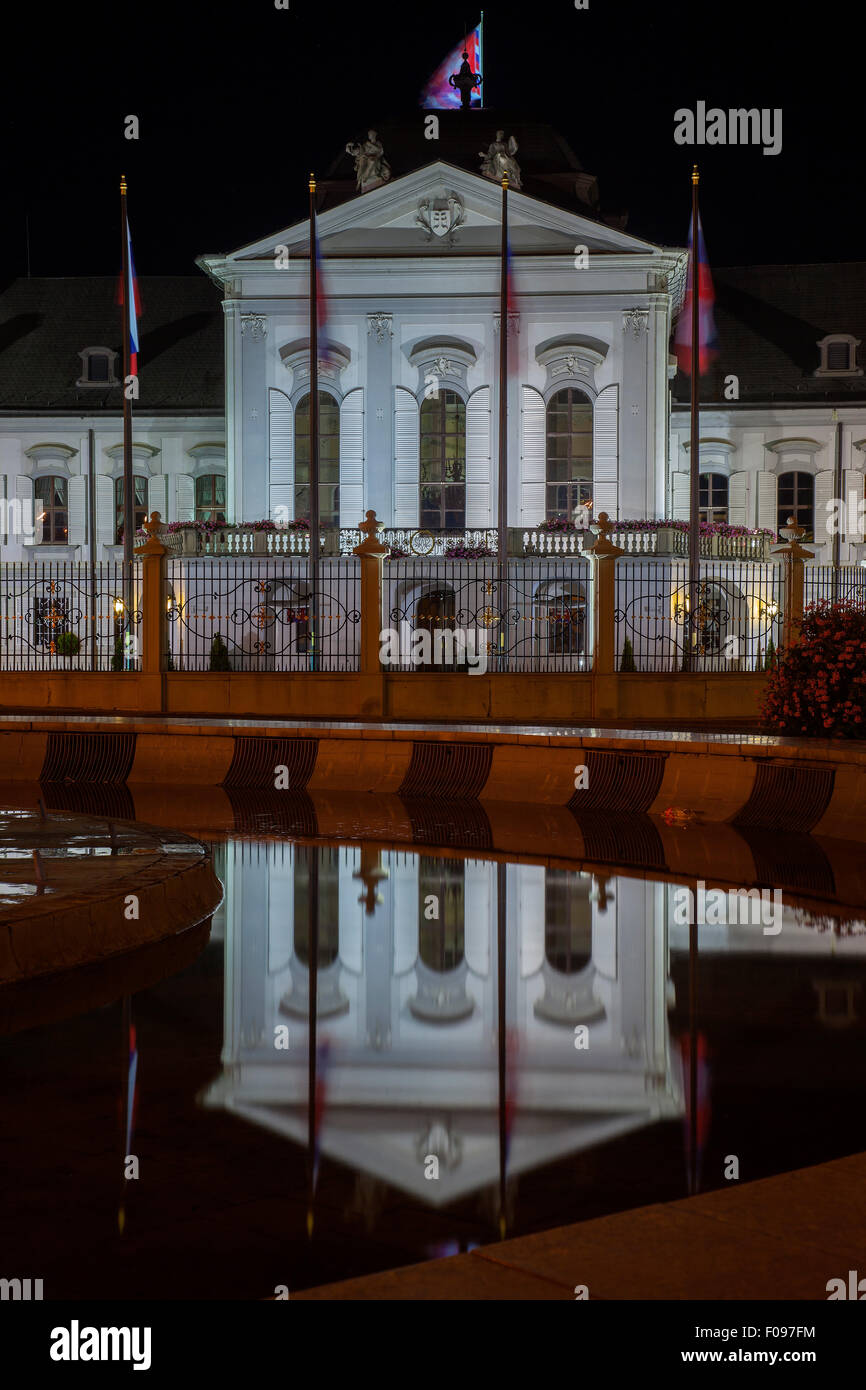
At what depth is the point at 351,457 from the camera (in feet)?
121

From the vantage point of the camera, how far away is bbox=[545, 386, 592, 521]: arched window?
36.7 metres

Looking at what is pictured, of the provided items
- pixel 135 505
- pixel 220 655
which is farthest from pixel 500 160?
pixel 220 655

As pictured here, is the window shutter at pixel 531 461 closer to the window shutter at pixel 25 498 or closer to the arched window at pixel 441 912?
the window shutter at pixel 25 498

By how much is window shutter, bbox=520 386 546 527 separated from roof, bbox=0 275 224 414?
994 centimetres

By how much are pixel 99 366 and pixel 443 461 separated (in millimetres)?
12116

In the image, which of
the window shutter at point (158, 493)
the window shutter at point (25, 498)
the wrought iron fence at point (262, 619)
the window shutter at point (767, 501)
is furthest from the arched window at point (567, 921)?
the window shutter at point (25, 498)

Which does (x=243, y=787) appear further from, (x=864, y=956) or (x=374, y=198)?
(x=374, y=198)

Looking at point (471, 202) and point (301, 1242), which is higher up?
point (471, 202)

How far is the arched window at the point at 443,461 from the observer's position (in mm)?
36938

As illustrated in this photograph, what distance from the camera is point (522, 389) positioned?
36.5 m

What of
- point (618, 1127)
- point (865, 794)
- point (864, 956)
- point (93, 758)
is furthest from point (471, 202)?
point (618, 1127)

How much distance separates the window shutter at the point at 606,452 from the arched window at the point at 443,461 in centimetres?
315

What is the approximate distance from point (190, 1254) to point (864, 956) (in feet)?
13.8

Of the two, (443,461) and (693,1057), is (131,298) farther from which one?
(693,1057)
